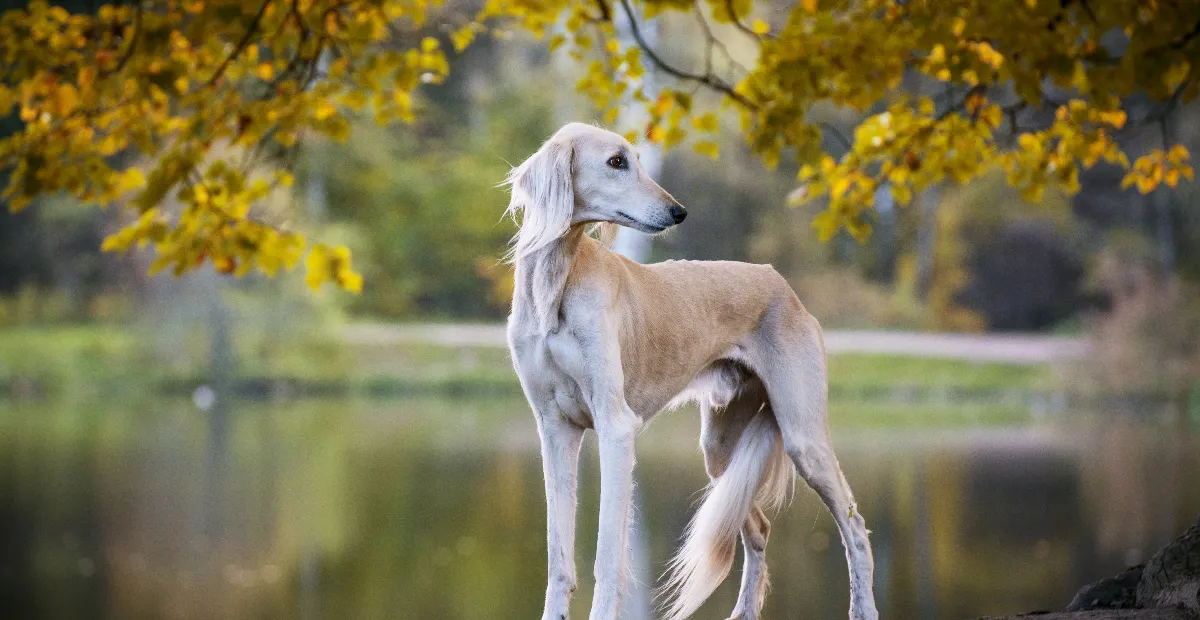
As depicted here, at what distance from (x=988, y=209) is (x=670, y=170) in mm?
4966

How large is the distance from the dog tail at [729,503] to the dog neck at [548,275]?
0.98 metres

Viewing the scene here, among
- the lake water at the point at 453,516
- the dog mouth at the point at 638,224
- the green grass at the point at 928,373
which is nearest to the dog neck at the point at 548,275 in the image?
the dog mouth at the point at 638,224

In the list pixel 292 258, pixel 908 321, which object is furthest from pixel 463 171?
pixel 292 258

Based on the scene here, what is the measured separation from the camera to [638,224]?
3447mm

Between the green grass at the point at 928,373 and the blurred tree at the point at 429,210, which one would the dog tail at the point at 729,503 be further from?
the blurred tree at the point at 429,210

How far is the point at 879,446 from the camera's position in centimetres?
1171

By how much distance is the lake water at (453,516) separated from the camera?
19.4ft

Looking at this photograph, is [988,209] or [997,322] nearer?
[988,209]

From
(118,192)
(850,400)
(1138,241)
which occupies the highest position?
(118,192)

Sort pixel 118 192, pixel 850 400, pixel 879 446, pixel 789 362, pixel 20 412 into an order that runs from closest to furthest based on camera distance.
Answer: pixel 789 362 < pixel 118 192 < pixel 879 446 < pixel 20 412 < pixel 850 400

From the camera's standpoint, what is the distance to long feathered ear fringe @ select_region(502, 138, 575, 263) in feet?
11.3

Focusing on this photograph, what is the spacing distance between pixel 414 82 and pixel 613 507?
7.39 feet

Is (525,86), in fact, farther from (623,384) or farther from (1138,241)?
(623,384)

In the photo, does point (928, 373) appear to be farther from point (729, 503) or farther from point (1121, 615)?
point (1121, 615)
